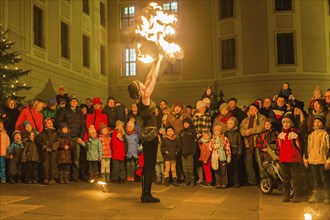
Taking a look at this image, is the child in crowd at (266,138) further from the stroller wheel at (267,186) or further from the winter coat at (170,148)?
the winter coat at (170,148)

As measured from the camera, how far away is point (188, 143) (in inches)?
448

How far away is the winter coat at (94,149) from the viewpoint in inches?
465

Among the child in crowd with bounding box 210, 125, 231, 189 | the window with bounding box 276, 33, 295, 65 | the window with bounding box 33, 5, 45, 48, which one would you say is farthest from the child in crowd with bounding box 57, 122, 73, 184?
the window with bounding box 276, 33, 295, 65

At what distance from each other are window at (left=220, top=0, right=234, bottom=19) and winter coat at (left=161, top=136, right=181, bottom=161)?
777 inches

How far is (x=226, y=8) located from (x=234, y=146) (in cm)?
2058

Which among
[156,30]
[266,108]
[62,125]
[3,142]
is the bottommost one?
[3,142]

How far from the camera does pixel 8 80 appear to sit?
46.6 feet

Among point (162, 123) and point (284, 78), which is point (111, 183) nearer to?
point (162, 123)

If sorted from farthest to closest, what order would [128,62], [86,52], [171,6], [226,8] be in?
[128,62], [171,6], [226,8], [86,52]

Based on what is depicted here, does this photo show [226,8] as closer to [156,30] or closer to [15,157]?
[15,157]

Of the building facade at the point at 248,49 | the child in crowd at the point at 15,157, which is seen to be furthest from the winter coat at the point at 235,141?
the building facade at the point at 248,49

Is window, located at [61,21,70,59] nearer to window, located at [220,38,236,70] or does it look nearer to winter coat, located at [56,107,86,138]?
window, located at [220,38,236,70]

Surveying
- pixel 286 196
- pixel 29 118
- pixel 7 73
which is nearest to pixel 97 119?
pixel 29 118

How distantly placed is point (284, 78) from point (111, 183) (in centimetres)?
1887
